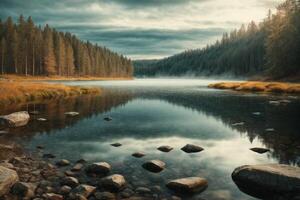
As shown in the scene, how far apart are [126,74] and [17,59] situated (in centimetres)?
10854

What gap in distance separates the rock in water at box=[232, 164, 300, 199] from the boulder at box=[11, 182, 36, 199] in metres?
7.19

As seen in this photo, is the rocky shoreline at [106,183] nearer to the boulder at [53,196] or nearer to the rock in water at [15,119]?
the boulder at [53,196]

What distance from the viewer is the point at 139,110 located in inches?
1342

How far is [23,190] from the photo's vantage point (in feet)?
35.1

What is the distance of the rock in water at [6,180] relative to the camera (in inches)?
413

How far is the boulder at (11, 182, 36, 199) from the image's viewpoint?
10492 mm

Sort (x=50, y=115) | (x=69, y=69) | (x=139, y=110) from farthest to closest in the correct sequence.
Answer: (x=69, y=69), (x=139, y=110), (x=50, y=115)

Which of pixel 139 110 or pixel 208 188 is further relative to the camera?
pixel 139 110

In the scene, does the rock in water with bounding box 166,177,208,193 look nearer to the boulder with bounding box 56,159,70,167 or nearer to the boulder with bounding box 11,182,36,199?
the boulder with bounding box 11,182,36,199

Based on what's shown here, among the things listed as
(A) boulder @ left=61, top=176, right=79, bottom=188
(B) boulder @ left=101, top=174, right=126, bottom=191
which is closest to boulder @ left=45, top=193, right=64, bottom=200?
(A) boulder @ left=61, top=176, right=79, bottom=188

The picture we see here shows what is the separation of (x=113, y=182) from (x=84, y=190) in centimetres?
110

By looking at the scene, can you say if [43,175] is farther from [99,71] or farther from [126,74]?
[126,74]

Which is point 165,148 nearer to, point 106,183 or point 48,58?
point 106,183

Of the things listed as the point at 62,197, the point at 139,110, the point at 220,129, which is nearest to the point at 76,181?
the point at 62,197
